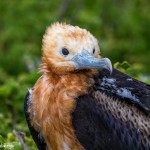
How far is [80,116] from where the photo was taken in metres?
6.77

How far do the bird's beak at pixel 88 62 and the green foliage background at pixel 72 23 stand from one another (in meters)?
4.64

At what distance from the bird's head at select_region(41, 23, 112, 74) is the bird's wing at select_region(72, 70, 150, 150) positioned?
286mm

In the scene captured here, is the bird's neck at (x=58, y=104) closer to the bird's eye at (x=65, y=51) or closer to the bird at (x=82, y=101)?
the bird at (x=82, y=101)

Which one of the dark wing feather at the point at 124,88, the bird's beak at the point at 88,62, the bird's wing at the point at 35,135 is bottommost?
the bird's wing at the point at 35,135

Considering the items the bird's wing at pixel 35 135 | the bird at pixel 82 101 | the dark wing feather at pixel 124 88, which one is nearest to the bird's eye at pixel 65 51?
the bird at pixel 82 101

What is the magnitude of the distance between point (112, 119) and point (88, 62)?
0.53 m

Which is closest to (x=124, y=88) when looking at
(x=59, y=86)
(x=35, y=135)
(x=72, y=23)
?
(x=59, y=86)

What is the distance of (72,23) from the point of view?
14648 mm

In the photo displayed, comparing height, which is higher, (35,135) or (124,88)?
(124,88)

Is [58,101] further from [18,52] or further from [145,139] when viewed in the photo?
[18,52]

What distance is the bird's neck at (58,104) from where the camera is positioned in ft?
22.5

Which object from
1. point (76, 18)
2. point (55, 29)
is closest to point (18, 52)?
point (76, 18)

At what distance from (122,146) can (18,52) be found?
7120mm

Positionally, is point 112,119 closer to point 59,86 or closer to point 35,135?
point 59,86
